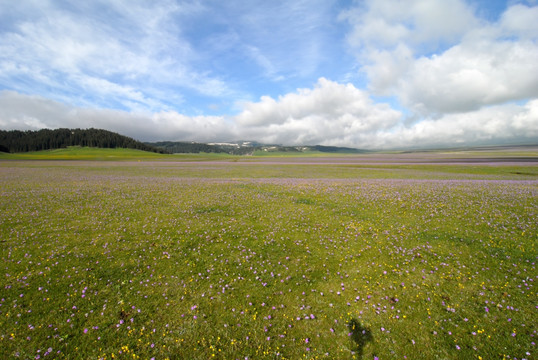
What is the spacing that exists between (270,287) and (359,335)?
3.37 meters

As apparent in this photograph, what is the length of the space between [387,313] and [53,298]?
11.4m

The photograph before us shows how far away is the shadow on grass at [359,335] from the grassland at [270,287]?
3 cm

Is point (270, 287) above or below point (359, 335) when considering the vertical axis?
above

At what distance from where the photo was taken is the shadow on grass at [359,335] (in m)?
5.96

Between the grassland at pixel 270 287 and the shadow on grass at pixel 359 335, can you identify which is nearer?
the shadow on grass at pixel 359 335

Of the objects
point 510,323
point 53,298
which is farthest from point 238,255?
point 510,323

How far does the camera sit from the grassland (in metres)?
6.06

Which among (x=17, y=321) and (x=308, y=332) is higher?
(x=17, y=321)

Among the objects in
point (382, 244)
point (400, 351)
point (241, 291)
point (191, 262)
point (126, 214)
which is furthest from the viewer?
point (126, 214)

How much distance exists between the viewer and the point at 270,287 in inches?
337

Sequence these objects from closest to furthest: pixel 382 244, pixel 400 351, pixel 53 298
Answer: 1. pixel 400 351
2. pixel 53 298
3. pixel 382 244

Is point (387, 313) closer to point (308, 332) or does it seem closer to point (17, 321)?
point (308, 332)

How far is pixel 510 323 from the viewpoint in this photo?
6.55 m

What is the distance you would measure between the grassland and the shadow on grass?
0.10ft
